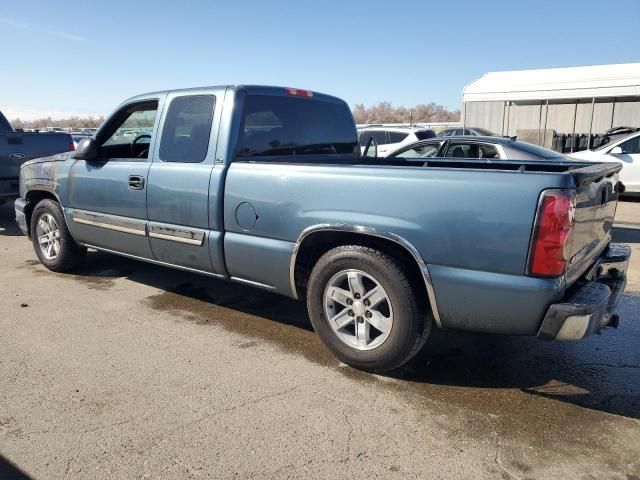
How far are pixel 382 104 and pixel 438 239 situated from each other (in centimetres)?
9020

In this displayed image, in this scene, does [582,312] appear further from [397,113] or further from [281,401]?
[397,113]

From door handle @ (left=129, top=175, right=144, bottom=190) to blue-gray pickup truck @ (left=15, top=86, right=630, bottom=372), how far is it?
1 cm

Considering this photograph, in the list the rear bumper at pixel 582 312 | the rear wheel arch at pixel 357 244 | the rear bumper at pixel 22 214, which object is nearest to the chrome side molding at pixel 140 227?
the rear wheel arch at pixel 357 244

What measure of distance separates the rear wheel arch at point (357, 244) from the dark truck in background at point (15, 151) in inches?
275

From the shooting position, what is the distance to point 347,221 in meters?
3.37

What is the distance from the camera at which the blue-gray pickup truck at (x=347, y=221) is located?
284cm

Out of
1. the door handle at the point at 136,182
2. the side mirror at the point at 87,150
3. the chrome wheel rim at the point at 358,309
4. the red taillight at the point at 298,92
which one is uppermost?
the red taillight at the point at 298,92

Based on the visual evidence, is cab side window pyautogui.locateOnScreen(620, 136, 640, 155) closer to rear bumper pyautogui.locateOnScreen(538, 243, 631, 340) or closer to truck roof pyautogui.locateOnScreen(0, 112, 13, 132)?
rear bumper pyautogui.locateOnScreen(538, 243, 631, 340)

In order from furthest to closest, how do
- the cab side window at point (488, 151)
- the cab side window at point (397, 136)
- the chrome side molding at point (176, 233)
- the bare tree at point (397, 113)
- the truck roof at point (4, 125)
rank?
1. the bare tree at point (397, 113)
2. the cab side window at point (397, 136)
3. the truck roof at point (4, 125)
4. the cab side window at point (488, 151)
5. the chrome side molding at point (176, 233)

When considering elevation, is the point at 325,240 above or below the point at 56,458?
above

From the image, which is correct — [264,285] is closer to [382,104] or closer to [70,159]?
[70,159]

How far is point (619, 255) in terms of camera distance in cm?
379

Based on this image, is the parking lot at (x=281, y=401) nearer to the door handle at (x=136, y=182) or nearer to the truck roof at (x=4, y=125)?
the door handle at (x=136, y=182)

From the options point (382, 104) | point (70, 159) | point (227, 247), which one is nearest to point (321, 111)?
point (227, 247)
